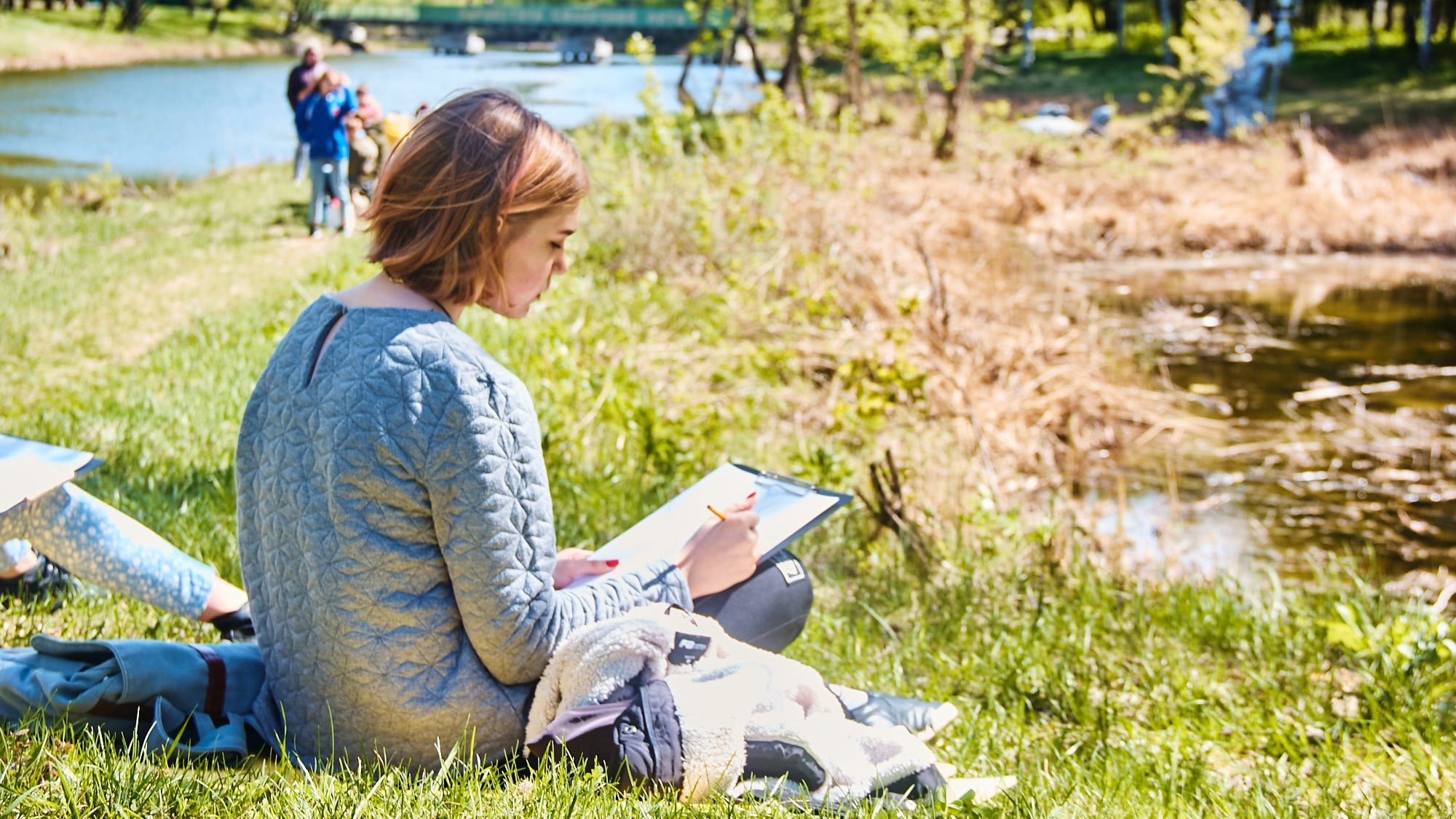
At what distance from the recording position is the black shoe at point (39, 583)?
292cm

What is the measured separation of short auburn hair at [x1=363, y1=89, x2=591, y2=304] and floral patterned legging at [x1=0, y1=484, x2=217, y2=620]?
98cm

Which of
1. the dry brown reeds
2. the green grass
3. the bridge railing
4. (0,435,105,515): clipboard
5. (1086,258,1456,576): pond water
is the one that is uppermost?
the bridge railing

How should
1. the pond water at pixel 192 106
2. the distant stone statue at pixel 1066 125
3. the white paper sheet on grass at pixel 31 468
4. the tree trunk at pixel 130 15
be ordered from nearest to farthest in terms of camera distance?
the white paper sheet on grass at pixel 31 468 < the pond water at pixel 192 106 < the distant stone statue at pixel 1066 125 < the tree trunk at pixel 130 15

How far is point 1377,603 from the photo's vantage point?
13.1 ft

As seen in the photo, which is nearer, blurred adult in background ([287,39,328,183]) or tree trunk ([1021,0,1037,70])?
blurred adult in background ([287,39,328,183])

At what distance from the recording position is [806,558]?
436 cm

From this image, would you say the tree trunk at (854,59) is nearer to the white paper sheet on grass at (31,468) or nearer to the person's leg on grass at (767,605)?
the person's leg on grass at (767,605)

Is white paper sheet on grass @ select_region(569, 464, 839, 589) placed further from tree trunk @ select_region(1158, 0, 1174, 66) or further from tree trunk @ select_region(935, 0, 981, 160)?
tree trunk @ select_region(1158, 0, 1174, 66)

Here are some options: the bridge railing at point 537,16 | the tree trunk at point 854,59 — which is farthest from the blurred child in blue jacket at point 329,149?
the bridge railing at point 537,16

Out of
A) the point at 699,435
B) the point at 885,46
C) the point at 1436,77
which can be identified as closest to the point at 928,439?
the point at 699,435

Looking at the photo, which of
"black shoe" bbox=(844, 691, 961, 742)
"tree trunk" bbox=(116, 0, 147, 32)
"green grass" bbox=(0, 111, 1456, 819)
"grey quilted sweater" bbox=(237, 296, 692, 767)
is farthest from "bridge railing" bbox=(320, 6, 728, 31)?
"grey quilted sweater" bbox=(237, 296, 692, 767)

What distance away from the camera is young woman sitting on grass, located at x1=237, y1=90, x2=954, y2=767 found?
1.94 metres

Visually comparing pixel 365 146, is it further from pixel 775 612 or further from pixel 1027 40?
pixel 1027 40

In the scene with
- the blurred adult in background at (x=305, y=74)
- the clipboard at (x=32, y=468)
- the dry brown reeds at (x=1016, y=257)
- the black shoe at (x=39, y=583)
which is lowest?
the dry brown reeds at (x=1016, y=257)
